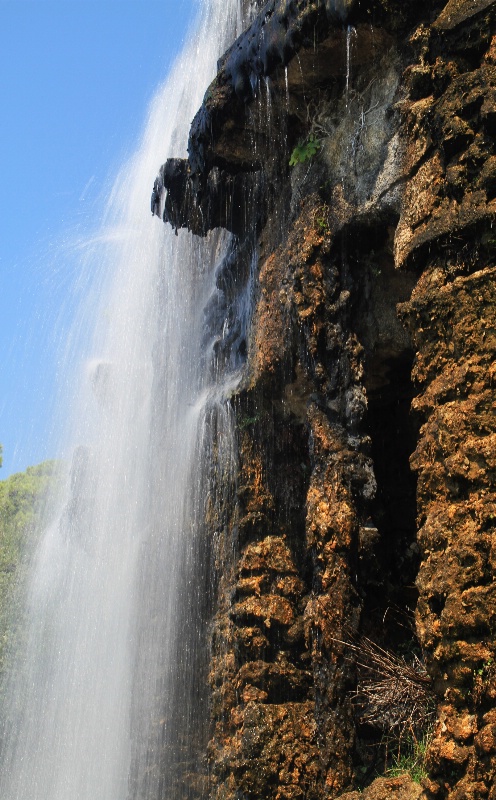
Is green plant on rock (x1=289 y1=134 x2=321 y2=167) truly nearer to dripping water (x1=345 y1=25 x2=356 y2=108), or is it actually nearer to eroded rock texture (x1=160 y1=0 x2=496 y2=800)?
eroded rock texture (x1=160 y1=0 x2=496 y2=800)

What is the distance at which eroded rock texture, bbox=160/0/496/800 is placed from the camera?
22.1 feet

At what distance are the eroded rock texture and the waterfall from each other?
5.51 feet

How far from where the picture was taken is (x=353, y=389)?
9.59m

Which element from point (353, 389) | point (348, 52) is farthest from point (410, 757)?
point (348, 52)

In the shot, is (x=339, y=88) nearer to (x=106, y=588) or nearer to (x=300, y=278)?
(x=300, y=278)

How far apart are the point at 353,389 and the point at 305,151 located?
3.20 m

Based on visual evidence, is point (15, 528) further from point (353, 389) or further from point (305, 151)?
point (353, 389)

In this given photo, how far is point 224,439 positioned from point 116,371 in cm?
836

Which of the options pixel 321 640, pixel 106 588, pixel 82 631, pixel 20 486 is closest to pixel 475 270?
pixel 321 640

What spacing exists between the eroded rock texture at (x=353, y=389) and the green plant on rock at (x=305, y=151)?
0.18ft

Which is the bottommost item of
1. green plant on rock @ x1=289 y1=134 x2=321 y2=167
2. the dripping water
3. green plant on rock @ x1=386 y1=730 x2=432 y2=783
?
green plant on rock @ x1=386 y1=730 x2=432 y2=783

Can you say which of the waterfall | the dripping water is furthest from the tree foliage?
the dripping water

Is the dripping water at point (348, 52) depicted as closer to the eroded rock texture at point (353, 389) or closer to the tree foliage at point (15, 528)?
the eroded rock texture at point (353, 389)

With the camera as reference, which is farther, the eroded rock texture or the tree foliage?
the tree foliage
